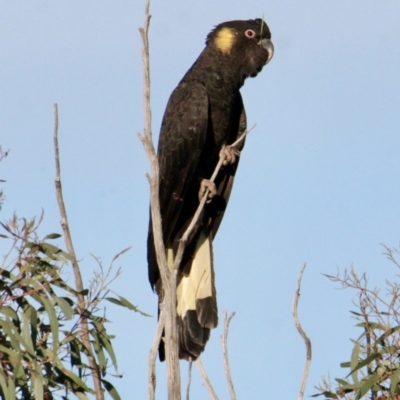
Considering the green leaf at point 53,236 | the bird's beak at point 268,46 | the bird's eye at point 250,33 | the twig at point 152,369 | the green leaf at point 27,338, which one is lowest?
the twig at point 152,369

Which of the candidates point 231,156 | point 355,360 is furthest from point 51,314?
point 231,156

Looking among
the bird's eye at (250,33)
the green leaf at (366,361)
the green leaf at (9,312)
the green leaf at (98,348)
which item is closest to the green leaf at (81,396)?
the green leaf at (98,348)

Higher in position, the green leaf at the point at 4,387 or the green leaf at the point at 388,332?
the green leaf at the point at 388,332

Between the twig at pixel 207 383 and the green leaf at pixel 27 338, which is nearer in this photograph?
the twig at pixel 207 383

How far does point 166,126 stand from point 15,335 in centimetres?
195

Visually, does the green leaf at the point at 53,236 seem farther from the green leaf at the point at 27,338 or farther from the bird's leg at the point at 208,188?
the bird's leg at the point at 208,188

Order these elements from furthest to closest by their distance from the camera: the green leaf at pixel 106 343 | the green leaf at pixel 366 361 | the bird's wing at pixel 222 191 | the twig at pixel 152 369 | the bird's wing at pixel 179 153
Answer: the bird's wing at pixel 222 191, the bird's wing at pixel 179 153, the green leaf at pixel 106 343, the green leaf at pixel 366 361, the twig at pixel 152 369

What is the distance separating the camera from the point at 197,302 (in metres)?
4.10

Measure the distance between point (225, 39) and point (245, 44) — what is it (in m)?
0.13

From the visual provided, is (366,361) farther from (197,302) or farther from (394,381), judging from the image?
(197,302)

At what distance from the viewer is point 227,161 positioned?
4.15 m

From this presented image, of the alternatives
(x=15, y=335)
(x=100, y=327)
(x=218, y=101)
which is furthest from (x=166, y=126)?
(x=15, y=335)

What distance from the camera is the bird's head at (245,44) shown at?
4.52 m

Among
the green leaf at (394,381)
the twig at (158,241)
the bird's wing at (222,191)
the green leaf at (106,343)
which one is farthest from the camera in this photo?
the bird's wing at (222,191)
